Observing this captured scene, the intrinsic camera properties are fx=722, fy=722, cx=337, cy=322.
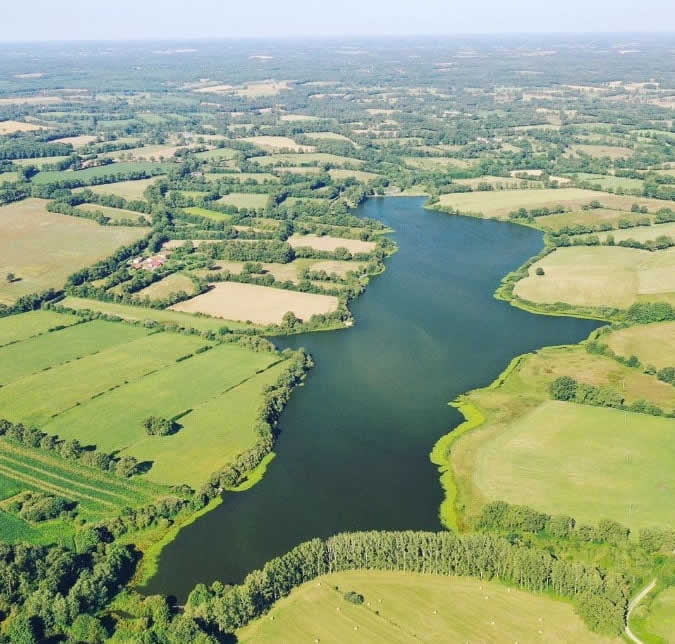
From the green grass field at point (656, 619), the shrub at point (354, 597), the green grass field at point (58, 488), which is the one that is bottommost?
the green grass field at point (656, 619)

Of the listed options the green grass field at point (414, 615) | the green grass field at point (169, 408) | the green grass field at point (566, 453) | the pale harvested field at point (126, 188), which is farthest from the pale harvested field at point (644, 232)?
the pale harvested field at point (126, 188)

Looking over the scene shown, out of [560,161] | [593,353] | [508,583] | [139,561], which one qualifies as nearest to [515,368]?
[593,353]

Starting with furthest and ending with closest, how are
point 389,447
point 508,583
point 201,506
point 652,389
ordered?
point 652,389
point 389,447
point 201,506
point 508,583

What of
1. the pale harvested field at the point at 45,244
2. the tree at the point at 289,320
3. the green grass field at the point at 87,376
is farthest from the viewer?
the pale harvested field at the point at 45,244

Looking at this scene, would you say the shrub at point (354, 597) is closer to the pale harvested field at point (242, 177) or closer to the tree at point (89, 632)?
the tree at point (89, 632)

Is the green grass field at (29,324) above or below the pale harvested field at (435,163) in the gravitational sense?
below

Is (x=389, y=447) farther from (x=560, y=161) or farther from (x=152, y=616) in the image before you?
(x=560, y=161)

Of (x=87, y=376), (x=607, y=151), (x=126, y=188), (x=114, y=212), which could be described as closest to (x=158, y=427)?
(x=87, y=376)
